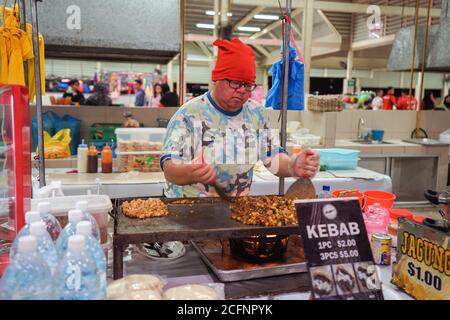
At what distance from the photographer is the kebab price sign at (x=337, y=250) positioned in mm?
1198

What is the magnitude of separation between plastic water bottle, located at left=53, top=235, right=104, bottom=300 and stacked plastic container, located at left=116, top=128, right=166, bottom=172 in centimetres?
327

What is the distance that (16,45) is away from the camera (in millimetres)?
2533

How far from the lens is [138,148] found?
4.30m

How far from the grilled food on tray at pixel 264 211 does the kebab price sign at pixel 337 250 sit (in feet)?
1.25

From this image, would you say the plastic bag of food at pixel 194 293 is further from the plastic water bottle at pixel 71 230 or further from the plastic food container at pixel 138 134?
the plastic food container at pixel 138 134

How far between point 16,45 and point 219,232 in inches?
75.6

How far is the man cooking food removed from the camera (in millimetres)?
2195

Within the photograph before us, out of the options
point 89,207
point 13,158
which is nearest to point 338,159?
point 89,207

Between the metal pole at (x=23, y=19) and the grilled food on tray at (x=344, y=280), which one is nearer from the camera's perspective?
the grilled food on tray at (x=344, y=280)

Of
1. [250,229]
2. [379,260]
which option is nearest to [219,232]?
[250,229]

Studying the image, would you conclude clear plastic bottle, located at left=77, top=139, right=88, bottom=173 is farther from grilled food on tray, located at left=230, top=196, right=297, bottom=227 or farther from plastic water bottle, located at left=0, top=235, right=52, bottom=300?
plastic water bottle, located at left=0, top=235, right=52, bottom=300

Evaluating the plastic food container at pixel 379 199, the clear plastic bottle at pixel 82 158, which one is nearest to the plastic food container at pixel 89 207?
the plastic food container at pixel 379 199

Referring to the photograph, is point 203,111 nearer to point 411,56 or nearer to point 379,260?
point 379,260

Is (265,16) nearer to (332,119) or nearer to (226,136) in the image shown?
(332,119)
